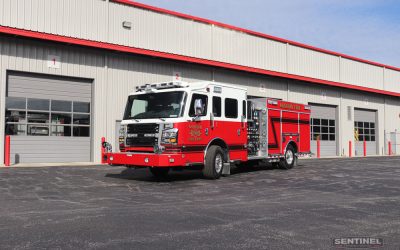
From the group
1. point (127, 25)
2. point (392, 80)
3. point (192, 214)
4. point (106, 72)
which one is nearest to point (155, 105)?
point (192, 214)

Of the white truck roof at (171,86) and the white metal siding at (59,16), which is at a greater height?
the white metal siding at (59,16)

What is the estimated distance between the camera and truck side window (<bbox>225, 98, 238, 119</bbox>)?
41.1 ft

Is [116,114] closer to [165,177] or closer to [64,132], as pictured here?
[64,132]

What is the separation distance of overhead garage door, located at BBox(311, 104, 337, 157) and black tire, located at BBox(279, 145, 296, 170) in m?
12.8

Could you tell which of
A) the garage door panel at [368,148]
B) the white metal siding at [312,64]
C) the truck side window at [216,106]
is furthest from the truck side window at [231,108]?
the garage door panel at [368,148]

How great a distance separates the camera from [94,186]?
33.6 ft

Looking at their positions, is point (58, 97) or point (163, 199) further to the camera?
point (58, 97)

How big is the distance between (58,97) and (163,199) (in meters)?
11.7

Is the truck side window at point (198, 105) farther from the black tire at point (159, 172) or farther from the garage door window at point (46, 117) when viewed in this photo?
the garage door window at point (46, 117)

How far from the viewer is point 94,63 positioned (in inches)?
744

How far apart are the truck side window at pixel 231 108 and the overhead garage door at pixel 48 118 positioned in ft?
28.9

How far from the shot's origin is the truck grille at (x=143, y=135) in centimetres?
1088

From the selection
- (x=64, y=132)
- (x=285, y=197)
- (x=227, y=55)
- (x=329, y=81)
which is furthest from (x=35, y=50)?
(x=329, y=81)

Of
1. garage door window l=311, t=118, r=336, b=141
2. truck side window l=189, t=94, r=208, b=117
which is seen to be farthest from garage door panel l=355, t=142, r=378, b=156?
truck side window l=189, t=94, r=208, b=117
